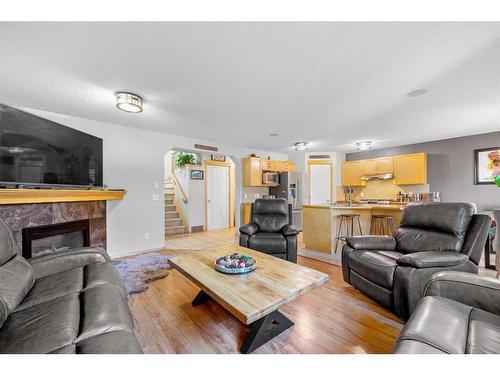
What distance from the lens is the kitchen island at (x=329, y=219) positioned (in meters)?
3.71

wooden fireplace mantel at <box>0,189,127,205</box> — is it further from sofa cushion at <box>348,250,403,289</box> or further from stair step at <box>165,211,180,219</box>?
sofa cushion at <box>348,250,403,289</box>

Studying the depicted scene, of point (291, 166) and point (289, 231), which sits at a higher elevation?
point (291, 166)

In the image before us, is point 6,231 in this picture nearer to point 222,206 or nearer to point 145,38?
point 145,38

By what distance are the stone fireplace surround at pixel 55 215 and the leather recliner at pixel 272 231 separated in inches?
89.1

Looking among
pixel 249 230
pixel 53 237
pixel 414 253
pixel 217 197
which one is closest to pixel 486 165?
pixel 414 253

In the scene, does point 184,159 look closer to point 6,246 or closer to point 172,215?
point 172,215

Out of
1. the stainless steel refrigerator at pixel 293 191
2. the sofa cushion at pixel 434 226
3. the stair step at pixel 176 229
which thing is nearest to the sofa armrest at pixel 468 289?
the sofa cushion at pixel 434 226

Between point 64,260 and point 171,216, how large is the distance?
4.41 metres

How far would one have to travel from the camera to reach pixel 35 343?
866 millimetres

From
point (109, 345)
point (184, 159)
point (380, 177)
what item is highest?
point (184, 159)

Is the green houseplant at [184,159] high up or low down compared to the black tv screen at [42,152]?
up

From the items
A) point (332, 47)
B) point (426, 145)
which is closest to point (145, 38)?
point (332, 47)

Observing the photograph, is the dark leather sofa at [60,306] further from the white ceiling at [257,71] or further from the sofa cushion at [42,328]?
the white ceiling at [257,71]

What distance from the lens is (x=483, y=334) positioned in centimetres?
93
